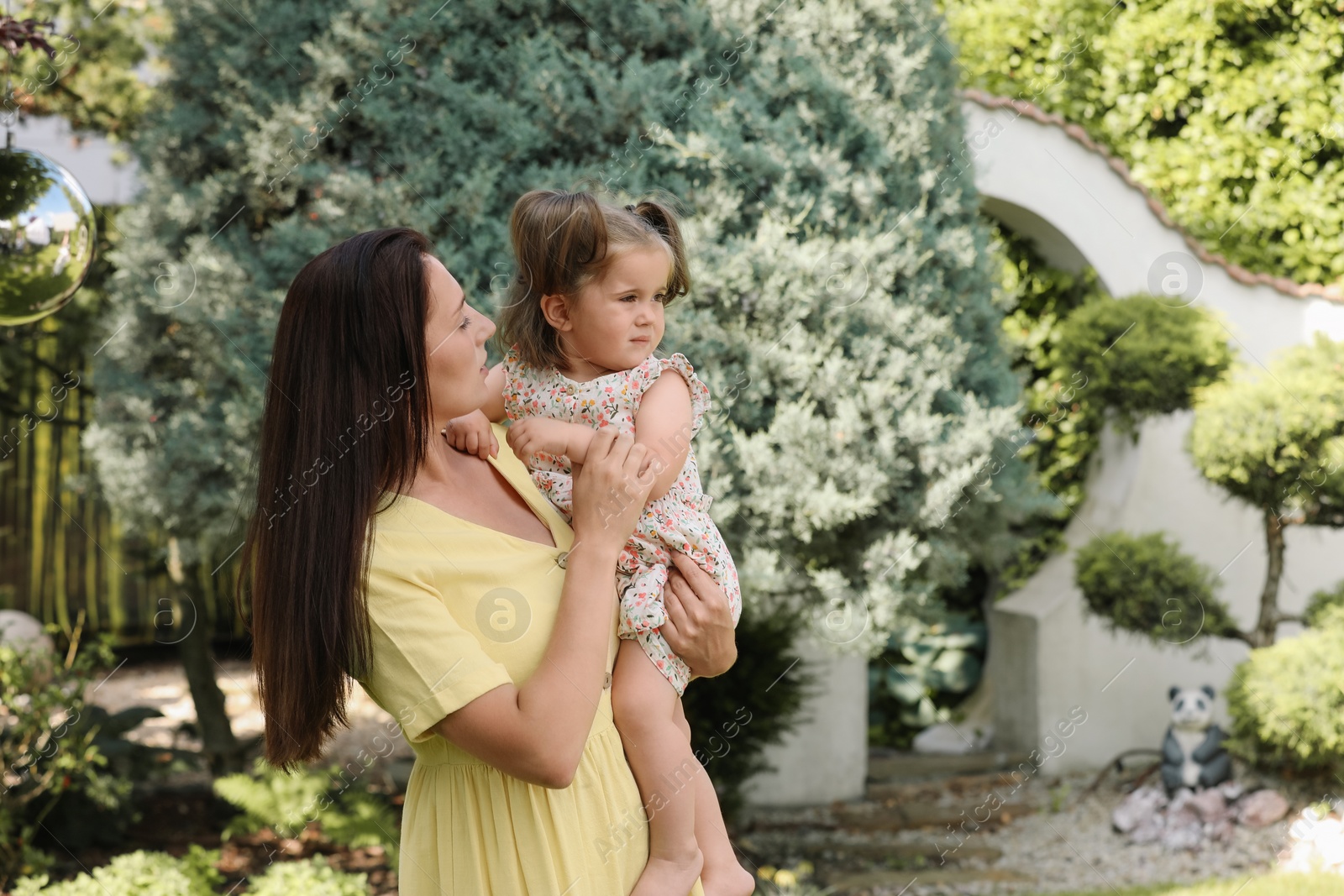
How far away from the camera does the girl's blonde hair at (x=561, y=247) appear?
1.96 m

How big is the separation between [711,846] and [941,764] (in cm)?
479

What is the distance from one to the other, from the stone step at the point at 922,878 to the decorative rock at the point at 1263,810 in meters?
1.07

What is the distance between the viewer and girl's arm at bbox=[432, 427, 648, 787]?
1.55 meters

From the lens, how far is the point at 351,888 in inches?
148

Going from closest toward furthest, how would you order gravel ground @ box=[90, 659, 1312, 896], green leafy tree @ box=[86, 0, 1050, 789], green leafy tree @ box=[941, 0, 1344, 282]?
green leafy tree @ box=[86, 0, 1050, 789] → gravel ground @ box=[90, 659, 1312, 896] → green leafy tree @ box=[941, 0, 1344, 282]

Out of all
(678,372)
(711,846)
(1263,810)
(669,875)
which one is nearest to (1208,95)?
(1263,810)

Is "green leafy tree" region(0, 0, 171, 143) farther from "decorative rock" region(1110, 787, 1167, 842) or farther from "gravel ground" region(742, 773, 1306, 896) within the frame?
"decorative rock" region(1110, 787, 1167, 842)

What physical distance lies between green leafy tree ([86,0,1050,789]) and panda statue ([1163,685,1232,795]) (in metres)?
2.15

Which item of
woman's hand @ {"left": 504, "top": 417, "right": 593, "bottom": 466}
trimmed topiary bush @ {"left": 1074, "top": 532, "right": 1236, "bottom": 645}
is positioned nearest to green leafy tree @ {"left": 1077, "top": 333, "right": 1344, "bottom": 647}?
trimmed topiary bush @ {"left": 1074, "top": 532, "right": 1236, "bottom": 645}

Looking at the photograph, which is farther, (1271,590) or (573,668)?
(1271,590)

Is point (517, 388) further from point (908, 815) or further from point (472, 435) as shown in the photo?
point (908, 815)

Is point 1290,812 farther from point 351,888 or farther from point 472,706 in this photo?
point 472,706

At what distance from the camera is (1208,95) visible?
6.49 meters

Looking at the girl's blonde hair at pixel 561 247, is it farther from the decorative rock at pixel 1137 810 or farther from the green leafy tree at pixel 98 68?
the decorative rock at pixel 1137 810
